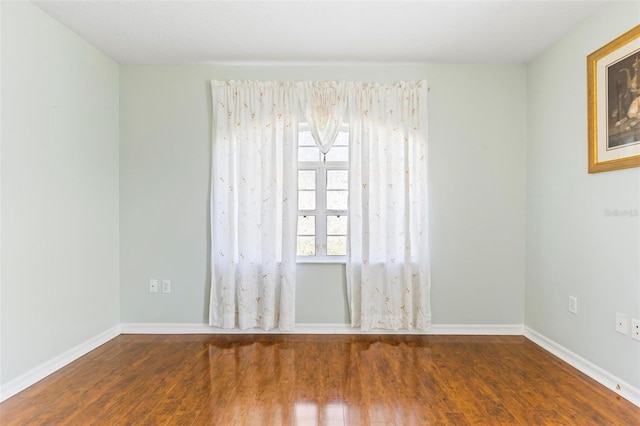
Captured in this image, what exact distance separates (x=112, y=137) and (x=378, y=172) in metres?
2.56

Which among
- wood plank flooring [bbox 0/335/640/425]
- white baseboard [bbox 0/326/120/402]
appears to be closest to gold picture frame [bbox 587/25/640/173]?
wood plank flooring [bbox 0/335/640/425]

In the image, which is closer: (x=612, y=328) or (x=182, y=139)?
(x=612, y=328)

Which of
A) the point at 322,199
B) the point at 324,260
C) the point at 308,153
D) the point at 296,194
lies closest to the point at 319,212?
the point at 322,199

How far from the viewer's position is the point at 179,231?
3600 millimetres

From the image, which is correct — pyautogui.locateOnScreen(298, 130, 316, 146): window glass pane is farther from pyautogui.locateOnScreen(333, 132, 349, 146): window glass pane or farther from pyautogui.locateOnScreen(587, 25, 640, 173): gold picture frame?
pyautogui.locateOnScreen(587, 25, 640, 173): gold picture frame

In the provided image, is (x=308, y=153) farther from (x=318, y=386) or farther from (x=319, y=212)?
(x=318, y=386)

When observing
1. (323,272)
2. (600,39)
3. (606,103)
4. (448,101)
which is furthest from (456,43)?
(323,272)

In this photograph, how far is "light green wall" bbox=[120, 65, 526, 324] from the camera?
3557mm

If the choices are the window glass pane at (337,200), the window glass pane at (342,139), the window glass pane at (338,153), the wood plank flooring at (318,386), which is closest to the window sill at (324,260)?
the window glass pane at (337,200)

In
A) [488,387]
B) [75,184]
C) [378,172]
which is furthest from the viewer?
[378,172]

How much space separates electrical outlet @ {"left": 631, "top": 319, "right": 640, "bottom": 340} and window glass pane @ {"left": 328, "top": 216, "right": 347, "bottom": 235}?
2.25m

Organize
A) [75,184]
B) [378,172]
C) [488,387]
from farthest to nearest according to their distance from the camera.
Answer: [378,172] < [75,184] < [488,387]

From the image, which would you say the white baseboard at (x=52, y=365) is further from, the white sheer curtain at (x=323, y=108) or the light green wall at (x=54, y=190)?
the white sheer curtain at (x=323, y=108)

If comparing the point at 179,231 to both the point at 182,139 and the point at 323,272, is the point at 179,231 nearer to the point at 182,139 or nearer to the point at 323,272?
the point at 182,139
